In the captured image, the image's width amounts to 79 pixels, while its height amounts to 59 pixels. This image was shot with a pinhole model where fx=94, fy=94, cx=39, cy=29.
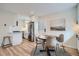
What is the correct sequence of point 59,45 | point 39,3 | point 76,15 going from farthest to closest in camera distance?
point 59,45 → point 76,15 → point 39,3

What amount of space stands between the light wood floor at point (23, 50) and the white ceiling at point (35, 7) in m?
0.58

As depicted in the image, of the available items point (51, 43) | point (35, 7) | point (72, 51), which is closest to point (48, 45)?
point (51, 43)

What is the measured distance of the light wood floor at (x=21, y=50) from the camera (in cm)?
164

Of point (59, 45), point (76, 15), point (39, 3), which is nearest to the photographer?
point (39, 3)

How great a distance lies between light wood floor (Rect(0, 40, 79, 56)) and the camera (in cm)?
162

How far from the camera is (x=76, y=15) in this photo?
164 centimetres

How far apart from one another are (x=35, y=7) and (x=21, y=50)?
0.82 m

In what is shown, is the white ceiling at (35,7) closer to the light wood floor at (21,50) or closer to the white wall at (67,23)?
the white wall at (67,23)

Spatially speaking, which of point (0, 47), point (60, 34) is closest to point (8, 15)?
point (0, 47)

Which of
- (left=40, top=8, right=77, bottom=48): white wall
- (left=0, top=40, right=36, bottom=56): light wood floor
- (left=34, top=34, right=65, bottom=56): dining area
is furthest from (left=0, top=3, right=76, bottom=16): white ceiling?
(left=0, top=40, right=36, bottom=56): light wood floor

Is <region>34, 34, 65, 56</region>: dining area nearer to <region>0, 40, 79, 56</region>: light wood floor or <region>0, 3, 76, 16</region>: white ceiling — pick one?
<region>0, 40, 79, 56</region>: light wood floor

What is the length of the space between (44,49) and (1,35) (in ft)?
2.73

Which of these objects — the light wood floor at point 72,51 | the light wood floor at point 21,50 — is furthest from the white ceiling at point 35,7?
the light wood floor at point 72,51

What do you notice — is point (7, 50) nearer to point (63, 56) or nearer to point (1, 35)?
point (1, 35)
